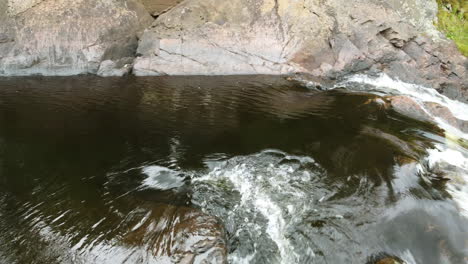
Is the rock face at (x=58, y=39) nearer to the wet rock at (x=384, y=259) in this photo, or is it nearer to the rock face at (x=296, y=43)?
the rock face at (x=296, y=43)

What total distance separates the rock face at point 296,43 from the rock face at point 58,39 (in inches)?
52.0

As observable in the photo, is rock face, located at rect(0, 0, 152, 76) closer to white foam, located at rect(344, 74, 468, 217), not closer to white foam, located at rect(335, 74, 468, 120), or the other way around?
white foam, located at rect(335, 74, 468, 120)

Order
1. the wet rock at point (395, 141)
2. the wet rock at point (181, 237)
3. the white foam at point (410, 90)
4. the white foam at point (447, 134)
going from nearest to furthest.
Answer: the wet rock at point (181, 237)
the white foam at point (447, 134)
the wet rock at point (395, 141)
the white foam at point (410, 90)

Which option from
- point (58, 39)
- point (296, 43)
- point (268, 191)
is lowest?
point (268, 191)

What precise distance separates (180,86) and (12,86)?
5.24 m

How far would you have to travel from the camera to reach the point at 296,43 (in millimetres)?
12633

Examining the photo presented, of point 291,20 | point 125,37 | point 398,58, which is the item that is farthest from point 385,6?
point 125,37

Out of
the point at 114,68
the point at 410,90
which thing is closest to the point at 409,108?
the point at 410,90

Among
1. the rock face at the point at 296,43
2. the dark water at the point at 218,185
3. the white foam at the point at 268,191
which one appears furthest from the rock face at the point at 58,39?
the white foam at the point at 268,191

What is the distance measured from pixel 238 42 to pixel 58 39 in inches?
248

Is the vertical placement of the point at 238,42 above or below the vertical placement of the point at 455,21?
below

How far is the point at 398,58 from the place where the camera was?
1242cm

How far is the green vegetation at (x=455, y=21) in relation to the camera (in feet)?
43.2

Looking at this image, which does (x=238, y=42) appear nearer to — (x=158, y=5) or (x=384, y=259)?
(x=158, y=5)
